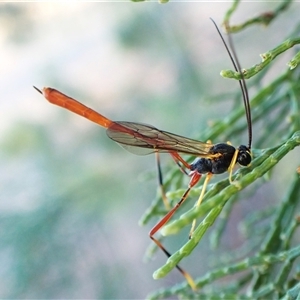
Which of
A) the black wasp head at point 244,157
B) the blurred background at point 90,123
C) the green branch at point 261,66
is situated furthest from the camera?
the blurred background at point 90,123

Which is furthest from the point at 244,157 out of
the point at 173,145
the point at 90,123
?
the point at 90,123

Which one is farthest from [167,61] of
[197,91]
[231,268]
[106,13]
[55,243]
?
[231,268]

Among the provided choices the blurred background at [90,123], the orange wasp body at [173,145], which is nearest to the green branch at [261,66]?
the orange wasp body at [173,145]

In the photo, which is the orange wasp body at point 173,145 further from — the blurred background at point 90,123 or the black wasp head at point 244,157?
Answer: the blurred background at point 90,123

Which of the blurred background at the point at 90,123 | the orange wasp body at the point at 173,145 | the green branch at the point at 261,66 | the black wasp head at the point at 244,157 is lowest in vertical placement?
the black wasp head at the point at 244,157

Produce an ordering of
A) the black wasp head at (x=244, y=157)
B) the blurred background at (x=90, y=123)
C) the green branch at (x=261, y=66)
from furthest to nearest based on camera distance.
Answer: the blurred background at (x=90, y=123)
the black wasp head at (x=244, y=157)
the green branch at (x=261, y=66)

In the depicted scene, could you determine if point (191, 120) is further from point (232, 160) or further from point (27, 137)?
point (232, 160)

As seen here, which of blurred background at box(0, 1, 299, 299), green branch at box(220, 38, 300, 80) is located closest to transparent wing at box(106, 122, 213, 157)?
green branch at box(220, 38, 300, 80)
